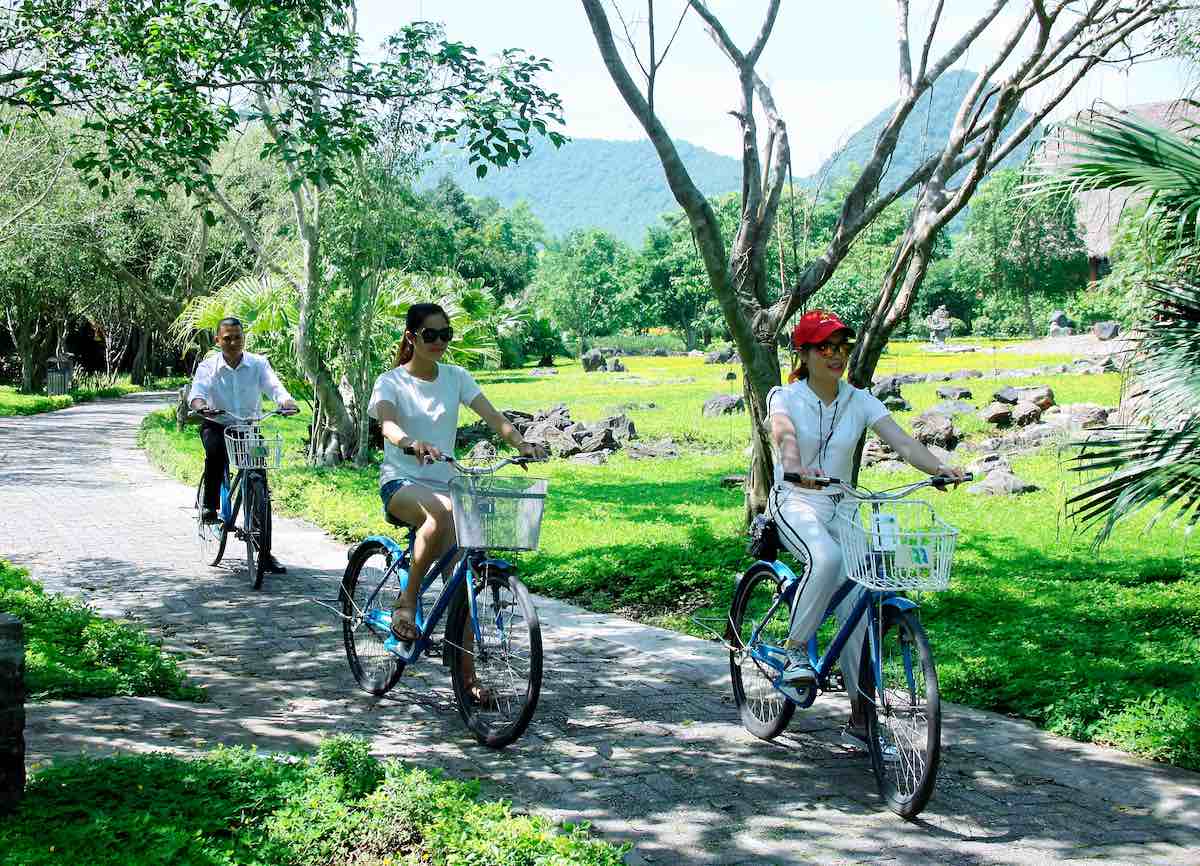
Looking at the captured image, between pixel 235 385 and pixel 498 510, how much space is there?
16.9ft

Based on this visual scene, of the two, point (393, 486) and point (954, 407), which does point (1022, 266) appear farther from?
point (393, 486)

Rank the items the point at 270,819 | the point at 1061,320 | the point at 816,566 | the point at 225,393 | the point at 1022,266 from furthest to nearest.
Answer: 1. the point at 1022,266
2. the point at 1061,320
3. the point at 225,393
4. the point at 816,566
5. the point at 270,819

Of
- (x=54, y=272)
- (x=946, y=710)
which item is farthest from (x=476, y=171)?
(x=54, y=272)

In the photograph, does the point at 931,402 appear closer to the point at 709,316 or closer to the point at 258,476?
the point at 258,476

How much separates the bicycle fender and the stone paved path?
80cm

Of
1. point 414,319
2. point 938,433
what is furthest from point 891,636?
point 938,433

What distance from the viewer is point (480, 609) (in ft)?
18.4

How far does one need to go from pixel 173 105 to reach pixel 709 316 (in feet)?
258

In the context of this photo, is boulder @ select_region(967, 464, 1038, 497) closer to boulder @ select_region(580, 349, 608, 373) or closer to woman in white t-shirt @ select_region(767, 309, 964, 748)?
woman in white t-shirt @ select_region(767, 309, 964, 748)

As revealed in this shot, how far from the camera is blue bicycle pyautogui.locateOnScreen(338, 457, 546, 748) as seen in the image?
5.15 metres

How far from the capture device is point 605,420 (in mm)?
23234

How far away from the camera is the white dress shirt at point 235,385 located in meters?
9.48

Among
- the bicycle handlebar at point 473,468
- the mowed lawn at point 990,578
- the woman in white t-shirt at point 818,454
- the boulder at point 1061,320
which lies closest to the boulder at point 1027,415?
the mowed lawn at point 990,578

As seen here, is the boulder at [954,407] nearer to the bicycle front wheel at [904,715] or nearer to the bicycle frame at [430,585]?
the bicycle frame at [430,585]
